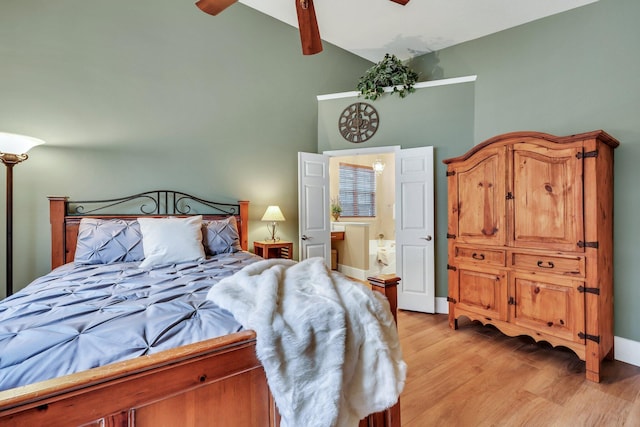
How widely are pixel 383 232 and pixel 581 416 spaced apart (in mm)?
5024

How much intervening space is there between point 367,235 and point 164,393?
4611 millimetres

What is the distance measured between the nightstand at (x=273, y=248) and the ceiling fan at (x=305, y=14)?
84.0 inches

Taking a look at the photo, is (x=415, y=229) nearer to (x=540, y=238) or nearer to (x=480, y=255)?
(x=480, y=255)

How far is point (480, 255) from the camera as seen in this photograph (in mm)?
2969

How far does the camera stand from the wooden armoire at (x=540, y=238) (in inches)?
90.8

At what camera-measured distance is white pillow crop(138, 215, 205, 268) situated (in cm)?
229

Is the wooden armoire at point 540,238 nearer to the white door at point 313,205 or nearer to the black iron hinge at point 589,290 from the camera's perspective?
the black iron hinge at point 589,290

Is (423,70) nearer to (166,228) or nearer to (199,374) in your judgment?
(166,228)

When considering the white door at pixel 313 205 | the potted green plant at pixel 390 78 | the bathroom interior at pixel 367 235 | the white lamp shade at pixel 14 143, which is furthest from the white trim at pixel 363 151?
the white lamp shade at pixel 14 143

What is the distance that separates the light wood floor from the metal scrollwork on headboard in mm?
2467

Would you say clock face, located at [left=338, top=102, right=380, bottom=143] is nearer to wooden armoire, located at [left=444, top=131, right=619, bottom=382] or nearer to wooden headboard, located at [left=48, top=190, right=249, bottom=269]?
wooden armoire, located at [left=444, top=131, right=619, bottom=382]

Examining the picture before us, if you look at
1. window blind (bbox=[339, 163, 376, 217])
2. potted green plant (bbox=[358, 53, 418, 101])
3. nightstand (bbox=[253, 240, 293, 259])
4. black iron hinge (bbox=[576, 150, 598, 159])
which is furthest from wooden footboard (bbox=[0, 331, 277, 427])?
window blind (bbox=[339, 163, 376, 217])

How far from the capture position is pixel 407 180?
148 inches

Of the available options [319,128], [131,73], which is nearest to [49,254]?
[131,73]
